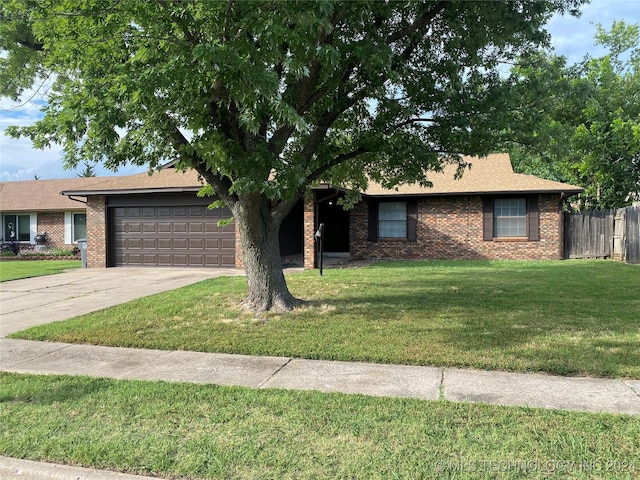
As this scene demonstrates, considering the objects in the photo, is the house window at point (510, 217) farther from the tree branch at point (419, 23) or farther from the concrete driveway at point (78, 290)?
the tree branch at point (419, 23)

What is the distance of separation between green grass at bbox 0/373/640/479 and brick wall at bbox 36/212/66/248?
76.4ft

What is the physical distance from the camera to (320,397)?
4.28m

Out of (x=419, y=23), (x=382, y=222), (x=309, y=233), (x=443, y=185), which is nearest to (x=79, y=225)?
(x=309, y=233)

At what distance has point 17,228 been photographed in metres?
25.9

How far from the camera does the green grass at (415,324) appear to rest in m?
5.55

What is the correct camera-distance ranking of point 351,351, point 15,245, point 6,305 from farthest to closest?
point 15,245 < point 6,305 < point 351,351

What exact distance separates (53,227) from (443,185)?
67.2 feet

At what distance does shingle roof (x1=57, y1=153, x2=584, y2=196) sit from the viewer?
16.3m

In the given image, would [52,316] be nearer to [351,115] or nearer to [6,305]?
[6,305]

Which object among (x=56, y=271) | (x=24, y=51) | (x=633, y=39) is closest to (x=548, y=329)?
(x=24, y=51)

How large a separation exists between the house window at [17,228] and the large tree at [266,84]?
18567 mm

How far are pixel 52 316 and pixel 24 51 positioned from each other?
570 cm

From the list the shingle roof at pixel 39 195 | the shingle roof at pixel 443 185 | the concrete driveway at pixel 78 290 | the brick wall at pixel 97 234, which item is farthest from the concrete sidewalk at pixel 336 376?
the shingle roof at pixel 39 195

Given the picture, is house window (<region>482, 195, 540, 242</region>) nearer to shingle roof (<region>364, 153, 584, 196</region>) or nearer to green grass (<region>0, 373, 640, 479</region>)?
shingle roof (<region>364, 153, 584, 196</region>)
